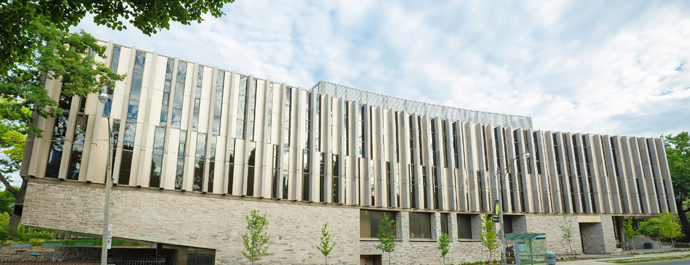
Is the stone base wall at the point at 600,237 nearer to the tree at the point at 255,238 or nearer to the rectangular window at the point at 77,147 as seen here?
the tree at the point at 255,238

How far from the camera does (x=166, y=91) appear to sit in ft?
95.0

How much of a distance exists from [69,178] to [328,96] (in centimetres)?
2061

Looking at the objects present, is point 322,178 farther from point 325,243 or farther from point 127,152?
point 127,152

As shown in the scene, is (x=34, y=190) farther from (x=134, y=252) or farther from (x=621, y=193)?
(x=621, y=193)

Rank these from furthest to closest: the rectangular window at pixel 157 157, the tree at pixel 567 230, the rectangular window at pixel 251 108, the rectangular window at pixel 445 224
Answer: the tree at pixel 567 230
the rectangular window at pixel 445 224
the rectangular window at pixel 251 108
the rectangular window at pixel 157 157

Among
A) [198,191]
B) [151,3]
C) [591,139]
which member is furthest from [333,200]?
[591,139]

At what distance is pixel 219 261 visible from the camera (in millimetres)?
28125

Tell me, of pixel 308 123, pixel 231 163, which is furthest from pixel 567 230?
pixel 231 163

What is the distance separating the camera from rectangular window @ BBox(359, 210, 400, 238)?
37147 millimetres

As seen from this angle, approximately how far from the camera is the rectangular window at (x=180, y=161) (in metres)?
27.9

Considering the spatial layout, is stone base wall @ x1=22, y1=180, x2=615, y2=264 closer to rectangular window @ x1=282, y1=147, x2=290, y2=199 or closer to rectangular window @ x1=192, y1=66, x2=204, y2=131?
rectangular window @ x1=282, y1=147, x2=290, y2=199

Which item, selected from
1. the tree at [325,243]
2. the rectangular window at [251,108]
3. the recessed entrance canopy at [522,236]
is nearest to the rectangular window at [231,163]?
the rectangular window at [251,108]

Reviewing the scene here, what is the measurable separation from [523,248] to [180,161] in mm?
28133

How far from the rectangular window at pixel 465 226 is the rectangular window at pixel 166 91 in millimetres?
31084
